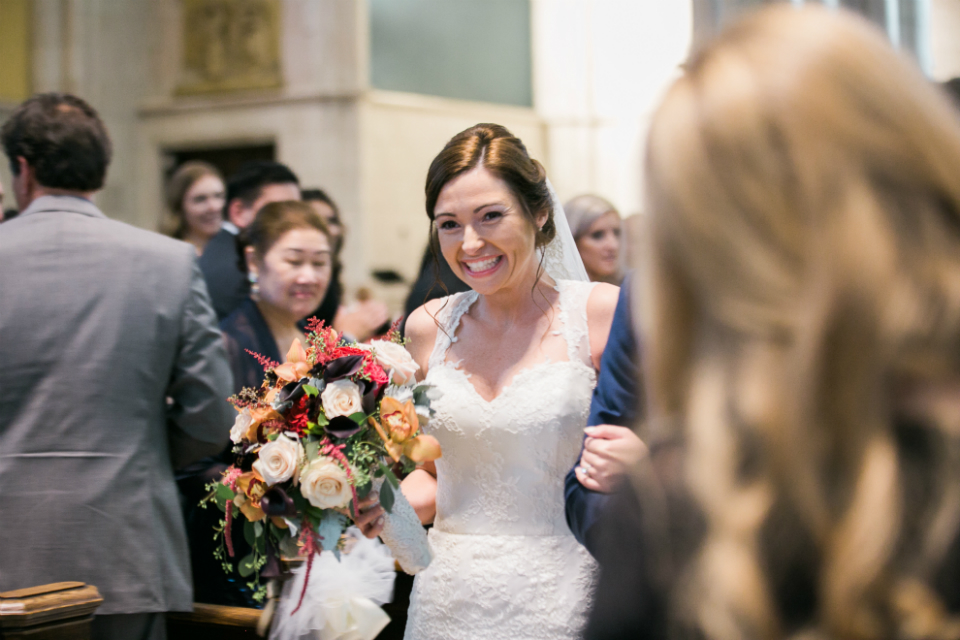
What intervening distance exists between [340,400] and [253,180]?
2776 mm

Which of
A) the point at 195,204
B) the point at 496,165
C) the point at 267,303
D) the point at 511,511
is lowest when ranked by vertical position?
the point at 511,511

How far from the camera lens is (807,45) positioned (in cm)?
82

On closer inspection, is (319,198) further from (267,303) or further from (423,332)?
(423,332)

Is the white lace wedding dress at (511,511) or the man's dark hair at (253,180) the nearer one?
the white lace wedding dress at (511,511)

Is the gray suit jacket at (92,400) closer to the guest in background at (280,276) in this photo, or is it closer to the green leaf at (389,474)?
the guest in background at (280,276)

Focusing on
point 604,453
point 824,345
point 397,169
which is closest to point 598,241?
point 604,453

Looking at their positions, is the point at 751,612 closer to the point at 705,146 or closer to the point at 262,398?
the point at 705,146

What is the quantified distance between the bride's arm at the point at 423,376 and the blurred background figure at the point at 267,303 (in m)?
0.83

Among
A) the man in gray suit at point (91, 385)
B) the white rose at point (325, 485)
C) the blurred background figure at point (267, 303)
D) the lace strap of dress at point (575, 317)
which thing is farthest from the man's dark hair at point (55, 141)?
the lace strap of dress at point (575, 317)

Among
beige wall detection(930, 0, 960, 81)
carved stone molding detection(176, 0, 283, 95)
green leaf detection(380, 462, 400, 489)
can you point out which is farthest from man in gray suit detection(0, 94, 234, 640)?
carved stone molding detection(176, 0, 283, 95)

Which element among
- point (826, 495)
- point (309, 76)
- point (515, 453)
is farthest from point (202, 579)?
point (309, 76)

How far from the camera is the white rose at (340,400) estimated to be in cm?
218

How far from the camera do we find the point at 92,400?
2.73m

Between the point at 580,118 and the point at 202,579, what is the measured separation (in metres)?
8.29
